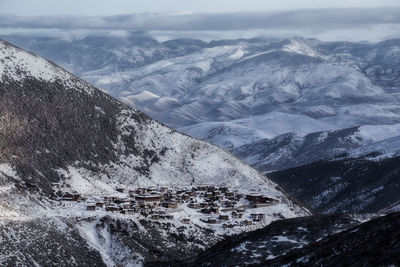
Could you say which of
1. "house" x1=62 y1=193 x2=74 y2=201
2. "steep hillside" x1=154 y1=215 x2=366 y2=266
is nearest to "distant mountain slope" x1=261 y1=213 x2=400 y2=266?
"steep hillside" x1=154 y1=215 x2=366 y2=266

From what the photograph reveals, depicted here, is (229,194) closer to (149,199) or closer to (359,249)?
(149,199)

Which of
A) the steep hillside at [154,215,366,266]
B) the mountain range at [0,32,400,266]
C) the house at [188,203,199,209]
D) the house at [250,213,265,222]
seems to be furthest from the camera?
the house at [188,203,199,209]

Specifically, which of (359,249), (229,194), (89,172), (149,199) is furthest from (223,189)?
(359,249)

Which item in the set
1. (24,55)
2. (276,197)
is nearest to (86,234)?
(276,197)

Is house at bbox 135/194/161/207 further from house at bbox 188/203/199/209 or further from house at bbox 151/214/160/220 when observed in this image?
house at bbox 151/214/160/220

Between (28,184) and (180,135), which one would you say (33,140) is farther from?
(180,135)

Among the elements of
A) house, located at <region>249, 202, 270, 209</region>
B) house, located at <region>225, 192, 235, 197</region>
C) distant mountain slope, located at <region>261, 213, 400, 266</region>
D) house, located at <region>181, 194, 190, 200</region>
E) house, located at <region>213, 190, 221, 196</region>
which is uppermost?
distant mountain slope, located at <region>261, 213, 400, 266</region>

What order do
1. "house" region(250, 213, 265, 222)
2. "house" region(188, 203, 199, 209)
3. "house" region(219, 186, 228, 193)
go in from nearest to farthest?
"house" region(250, 213, 265, 222), "house" region(188, 203, 199, 209), "house" region(219, 186, 228, 193)
